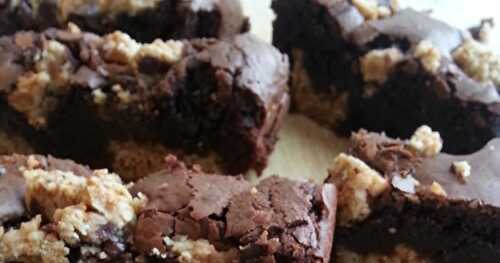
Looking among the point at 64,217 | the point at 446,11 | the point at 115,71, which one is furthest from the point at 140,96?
the point at 446,11

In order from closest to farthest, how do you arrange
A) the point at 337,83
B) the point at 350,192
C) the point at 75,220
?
the point at 75,220 → the point at 350,192 → the point at 337,83

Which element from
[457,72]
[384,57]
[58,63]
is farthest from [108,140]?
[457,72]

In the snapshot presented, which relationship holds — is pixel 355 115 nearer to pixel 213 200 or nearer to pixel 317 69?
pixel 317 69

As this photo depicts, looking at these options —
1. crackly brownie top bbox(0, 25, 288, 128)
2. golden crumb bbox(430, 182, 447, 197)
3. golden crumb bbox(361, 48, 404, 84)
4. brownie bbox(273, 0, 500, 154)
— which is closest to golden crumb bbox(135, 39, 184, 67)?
crackly brownie top bbox(0, 25, 288, 128)

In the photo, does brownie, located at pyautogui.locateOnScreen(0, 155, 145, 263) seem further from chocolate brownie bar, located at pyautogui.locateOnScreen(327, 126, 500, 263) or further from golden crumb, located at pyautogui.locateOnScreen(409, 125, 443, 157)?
golden crumb, located at pyautogui.locateOnScreen(409, 125, 443, 157)

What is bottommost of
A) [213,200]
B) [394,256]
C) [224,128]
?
[394,256]

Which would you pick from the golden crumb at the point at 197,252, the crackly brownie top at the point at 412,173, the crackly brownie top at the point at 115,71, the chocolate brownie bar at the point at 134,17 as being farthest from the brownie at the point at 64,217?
the chocolate brownie bar at the point at 134,17

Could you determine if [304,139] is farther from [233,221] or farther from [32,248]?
[32,248]
